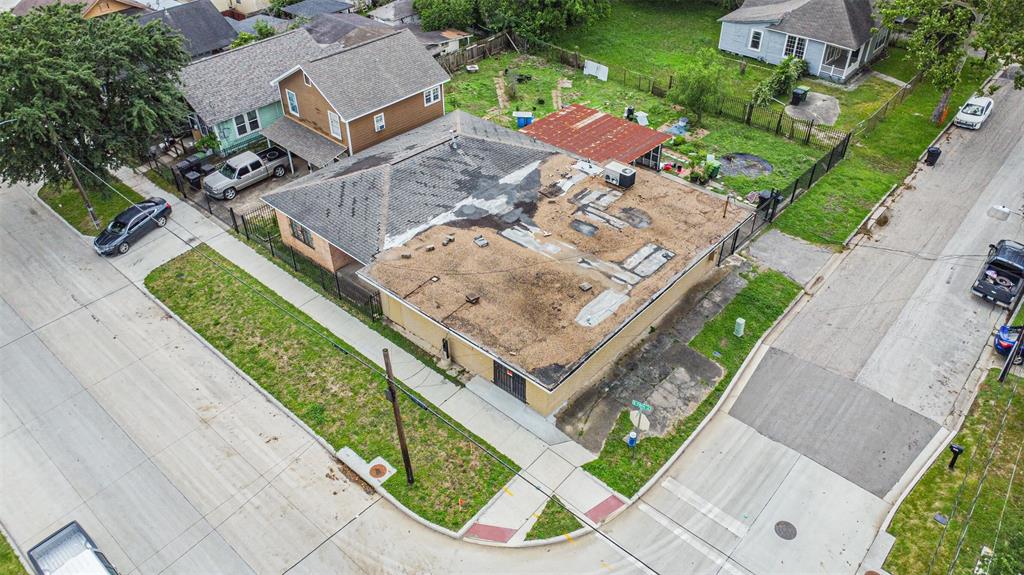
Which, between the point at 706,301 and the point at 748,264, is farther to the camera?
the point at 748,264

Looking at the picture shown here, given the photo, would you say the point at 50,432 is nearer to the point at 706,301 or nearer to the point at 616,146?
the point at 706,301

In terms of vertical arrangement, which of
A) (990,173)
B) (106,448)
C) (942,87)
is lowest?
(106,448)

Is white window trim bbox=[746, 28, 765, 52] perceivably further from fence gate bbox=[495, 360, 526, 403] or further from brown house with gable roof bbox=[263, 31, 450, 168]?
fence gate bbox=[495, 360, 526, 403]

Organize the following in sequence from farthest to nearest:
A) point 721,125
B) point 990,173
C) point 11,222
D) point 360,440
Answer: point 721,125
point 990,173
point 11,222
point 360,440

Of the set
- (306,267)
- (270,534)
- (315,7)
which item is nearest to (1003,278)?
(306,267)

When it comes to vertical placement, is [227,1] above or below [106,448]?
above

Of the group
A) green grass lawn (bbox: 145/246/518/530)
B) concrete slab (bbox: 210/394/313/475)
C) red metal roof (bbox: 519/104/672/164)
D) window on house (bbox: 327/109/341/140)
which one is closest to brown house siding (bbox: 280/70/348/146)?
window on house (bbox: 327/109/341/140)

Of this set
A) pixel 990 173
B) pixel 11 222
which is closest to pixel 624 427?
pixel 990 173

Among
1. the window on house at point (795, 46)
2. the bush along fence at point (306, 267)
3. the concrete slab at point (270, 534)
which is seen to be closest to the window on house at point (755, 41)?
the window on house at point (795, 46)
